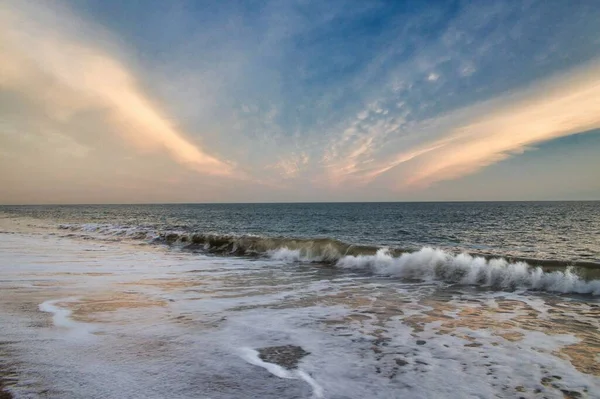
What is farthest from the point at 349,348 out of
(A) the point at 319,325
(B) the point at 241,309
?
(B) the point at 241,309

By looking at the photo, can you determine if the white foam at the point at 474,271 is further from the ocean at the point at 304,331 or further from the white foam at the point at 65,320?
the white foam at the point at 65,320

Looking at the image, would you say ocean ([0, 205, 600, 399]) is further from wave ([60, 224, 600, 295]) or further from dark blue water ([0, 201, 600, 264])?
dark blue water ([0, 201, 600, 264])

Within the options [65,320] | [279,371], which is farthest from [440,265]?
[65,320]

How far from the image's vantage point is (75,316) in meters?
7.11

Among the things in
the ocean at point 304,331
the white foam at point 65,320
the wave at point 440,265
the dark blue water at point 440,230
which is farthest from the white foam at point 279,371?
the dark blue water at point 440,230

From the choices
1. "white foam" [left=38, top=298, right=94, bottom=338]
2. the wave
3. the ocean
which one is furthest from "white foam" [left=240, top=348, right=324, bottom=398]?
the wave

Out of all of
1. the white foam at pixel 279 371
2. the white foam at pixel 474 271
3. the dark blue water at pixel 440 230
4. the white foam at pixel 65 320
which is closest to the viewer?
the white foam at pixel 279 371

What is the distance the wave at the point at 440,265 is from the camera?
1147 cm

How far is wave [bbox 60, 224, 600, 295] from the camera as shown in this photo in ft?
37.6

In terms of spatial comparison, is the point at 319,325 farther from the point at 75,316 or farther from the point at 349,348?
the point at 75,316

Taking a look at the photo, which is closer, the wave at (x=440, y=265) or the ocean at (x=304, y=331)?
the ocean at (x=304, y=331)

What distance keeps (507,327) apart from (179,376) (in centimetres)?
650

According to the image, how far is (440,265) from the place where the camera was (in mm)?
13656

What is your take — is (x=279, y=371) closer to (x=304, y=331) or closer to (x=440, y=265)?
(x=304, y=331)
